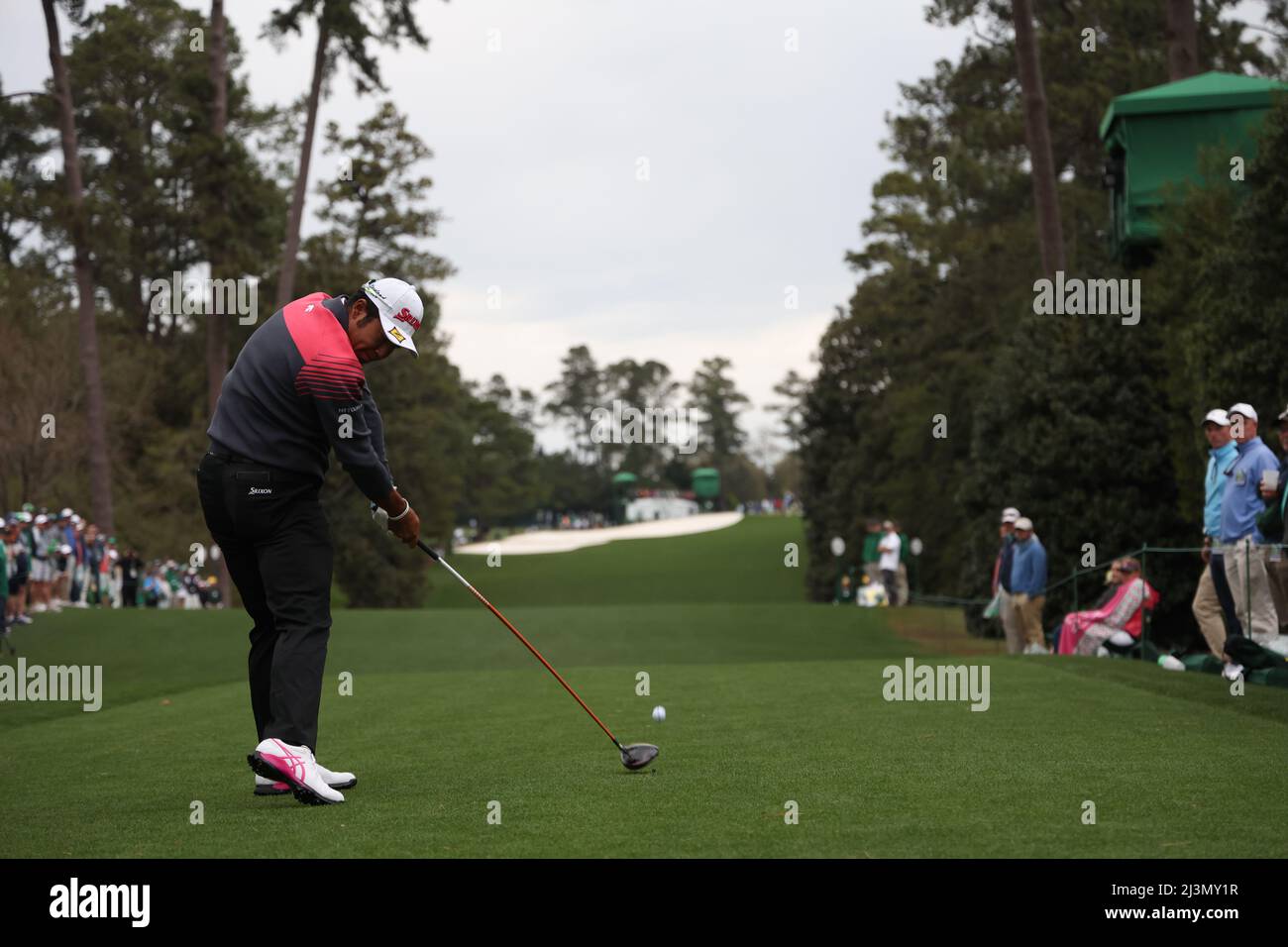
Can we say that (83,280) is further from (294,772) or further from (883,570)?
(294,772)

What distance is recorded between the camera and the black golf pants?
7.11 m

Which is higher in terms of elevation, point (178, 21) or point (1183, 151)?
point (178, 21)

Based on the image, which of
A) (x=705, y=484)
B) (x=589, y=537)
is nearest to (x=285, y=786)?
(x=589, y=537)

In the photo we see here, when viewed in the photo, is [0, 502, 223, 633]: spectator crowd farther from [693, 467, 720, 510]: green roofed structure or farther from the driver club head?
[693, 467, 720, 510]: green roofed structure

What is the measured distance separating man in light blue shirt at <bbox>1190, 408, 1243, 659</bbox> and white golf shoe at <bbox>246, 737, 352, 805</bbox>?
914 cm

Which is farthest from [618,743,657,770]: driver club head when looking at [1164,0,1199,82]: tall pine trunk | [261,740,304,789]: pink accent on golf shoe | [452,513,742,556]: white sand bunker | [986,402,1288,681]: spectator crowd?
[452,513,742,556]: white sand bunker

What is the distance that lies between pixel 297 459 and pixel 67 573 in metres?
26.7

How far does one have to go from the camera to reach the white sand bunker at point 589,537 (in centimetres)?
9500

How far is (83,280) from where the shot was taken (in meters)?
38.7
